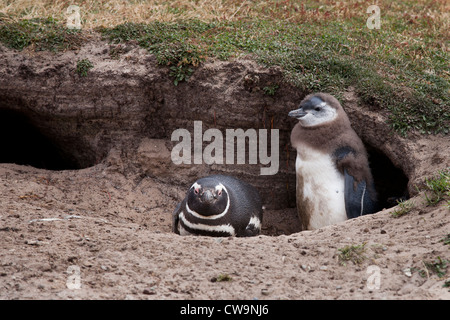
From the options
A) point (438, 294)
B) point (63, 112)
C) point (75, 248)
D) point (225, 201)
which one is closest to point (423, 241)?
point (438, 294)

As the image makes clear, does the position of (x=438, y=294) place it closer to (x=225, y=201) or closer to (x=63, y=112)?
(x=225, y=201)

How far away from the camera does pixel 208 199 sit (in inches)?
195

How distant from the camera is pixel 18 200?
5.22 m

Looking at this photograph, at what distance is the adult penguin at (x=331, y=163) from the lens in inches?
213

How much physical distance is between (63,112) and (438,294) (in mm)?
4866

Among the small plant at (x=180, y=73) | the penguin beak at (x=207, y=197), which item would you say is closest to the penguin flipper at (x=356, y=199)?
the penguin beak at (x=207, y=197)

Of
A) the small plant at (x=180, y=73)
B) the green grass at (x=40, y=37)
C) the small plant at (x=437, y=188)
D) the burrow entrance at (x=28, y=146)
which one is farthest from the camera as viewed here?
the burrow entrance at (x=28, y=146)

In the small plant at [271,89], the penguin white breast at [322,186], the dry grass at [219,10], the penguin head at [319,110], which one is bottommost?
the penguin white breast at [322,186]

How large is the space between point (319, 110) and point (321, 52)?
3.67ft

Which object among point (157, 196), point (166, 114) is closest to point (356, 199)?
point (157, 196)

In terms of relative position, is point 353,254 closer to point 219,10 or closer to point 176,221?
point 176,221

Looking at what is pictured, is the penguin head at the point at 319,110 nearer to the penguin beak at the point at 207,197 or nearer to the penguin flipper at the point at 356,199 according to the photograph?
the penguin flipper at the point at 356,199

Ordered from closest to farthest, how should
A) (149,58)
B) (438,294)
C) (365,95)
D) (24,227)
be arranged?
(438,294)
(24,227)
(365,95)
(149,58)

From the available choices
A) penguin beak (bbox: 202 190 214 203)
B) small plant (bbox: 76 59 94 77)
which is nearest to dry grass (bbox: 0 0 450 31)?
small plant (bbox: 76 59 94 77)
